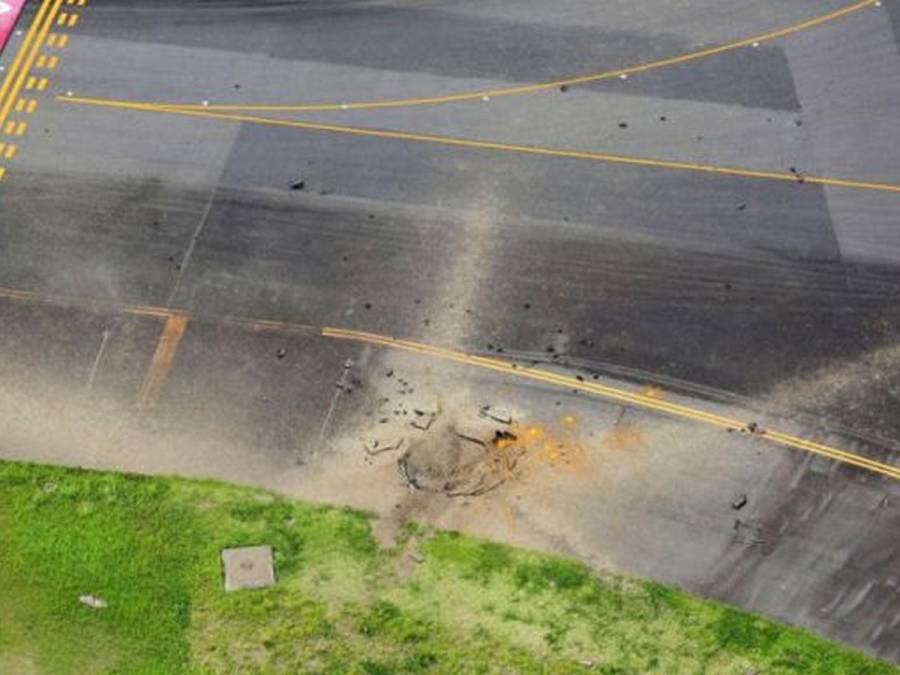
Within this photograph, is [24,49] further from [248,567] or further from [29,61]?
[248,567]

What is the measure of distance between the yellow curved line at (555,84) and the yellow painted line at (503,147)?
0.32 m

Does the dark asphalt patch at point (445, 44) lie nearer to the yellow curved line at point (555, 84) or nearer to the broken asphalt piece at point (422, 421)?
the yellow curved line at point (555, 84)

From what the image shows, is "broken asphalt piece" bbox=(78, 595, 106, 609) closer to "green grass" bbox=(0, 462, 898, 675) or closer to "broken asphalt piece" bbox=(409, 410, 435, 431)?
"green grass" bbox=(0, 462, 898, 675)

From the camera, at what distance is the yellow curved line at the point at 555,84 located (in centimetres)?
2728

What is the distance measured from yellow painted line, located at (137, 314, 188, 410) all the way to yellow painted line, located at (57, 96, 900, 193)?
5872 mm

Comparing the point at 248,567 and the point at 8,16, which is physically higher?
the point at 8,16

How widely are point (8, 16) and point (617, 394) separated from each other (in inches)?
718

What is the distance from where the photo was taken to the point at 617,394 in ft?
76.4

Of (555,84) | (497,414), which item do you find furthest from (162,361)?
(555,84)

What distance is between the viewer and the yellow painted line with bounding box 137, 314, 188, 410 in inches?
905

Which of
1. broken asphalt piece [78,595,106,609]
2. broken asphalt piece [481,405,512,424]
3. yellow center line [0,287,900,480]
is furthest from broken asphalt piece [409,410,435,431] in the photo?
broken asphalt piece [78,595,106,609]

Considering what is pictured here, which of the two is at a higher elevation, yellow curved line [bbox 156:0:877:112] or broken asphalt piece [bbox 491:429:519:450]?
yellow curved line [bbox 156:0:877:112]

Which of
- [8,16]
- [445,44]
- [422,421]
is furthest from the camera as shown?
[445,44]

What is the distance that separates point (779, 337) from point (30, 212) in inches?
668
